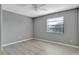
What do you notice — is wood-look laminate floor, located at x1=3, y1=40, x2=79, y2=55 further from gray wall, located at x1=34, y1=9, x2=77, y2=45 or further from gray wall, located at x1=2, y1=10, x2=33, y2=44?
gray wall, located at x1=2, y1=10, x2=33, y2=44

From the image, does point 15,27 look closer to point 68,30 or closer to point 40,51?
point 40,51

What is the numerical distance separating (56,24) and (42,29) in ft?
4.05

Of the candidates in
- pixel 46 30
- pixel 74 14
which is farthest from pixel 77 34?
pixel 46 30

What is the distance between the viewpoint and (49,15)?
4.26 m

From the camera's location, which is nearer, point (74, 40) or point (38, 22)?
point (74, 40)

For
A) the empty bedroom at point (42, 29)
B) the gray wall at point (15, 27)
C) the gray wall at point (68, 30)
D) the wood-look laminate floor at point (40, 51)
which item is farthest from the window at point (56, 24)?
the gray wall at point (15, 27)

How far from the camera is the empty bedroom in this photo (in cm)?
271

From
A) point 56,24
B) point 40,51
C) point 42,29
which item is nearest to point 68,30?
point 56,24

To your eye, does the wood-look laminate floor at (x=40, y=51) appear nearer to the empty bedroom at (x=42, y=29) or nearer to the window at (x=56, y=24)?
the empty bedroom at (x=42, y=29)

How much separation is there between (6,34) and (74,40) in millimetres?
3582

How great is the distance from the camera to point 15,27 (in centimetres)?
395
